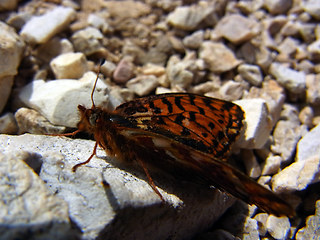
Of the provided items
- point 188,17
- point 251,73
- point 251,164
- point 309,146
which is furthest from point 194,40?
point 309,146

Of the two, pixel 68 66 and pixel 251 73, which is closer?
pixel 68 66

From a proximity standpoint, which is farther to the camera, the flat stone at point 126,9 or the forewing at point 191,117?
the flat stone at point 126,9

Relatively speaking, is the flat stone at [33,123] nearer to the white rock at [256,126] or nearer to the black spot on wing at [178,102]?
the black spot on wing at [178,102]

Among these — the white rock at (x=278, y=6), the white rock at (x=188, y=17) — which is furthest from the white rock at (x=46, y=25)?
the white rock at (x=278, y=6)

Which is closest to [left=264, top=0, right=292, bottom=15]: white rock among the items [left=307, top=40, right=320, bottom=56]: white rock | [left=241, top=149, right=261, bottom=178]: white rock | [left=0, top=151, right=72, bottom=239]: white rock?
[left=307, top=40, right=320, bottom=56]: white rock

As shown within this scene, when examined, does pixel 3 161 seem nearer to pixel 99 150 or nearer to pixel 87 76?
pixel 99 150

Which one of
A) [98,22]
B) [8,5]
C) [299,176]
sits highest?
[8,5]

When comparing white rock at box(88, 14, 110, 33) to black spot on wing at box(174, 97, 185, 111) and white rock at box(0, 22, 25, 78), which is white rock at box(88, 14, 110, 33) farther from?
black spot on wing at box(174, 97, 185, 111)

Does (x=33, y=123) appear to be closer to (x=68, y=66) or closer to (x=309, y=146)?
(x=68, y=66)
